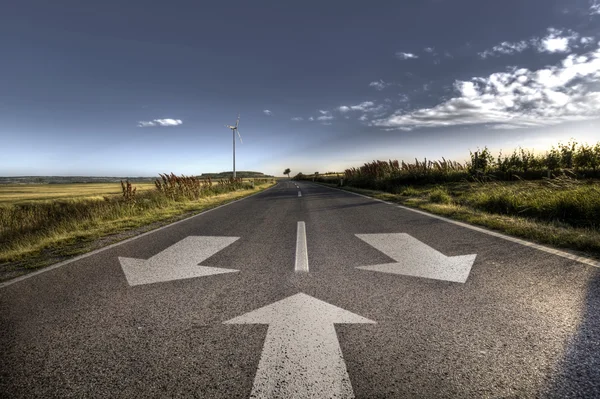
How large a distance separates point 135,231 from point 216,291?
15.6 ft

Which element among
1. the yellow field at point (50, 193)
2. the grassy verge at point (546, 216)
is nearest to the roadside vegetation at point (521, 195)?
the grassy verge at point (546, 216)

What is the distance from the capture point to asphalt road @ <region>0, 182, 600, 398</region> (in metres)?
1.58

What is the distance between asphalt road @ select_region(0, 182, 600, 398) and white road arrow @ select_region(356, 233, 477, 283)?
0.13 m

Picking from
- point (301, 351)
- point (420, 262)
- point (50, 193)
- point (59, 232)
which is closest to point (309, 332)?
point (301, 351)

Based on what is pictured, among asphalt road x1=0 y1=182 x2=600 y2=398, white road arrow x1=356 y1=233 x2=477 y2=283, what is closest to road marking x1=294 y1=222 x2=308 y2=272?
asphalt road x1=0 y1=182 x2=600 y2=398

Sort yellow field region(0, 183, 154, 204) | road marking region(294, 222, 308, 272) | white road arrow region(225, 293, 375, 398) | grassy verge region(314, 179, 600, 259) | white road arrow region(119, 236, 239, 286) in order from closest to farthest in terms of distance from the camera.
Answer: white road arrow region(225, 293, 375, 398) → white road arrow region(119, 236, 239, 286) → road marking region(294, 222, 308, 272) → grassy verge region(314, 179, 600, 259) → yellow field region(0, 183, 154, 204)

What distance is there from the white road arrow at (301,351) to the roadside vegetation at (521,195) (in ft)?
13.5

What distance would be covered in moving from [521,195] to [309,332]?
9005 mm

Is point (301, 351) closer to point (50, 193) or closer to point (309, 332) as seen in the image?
point (309, 332)

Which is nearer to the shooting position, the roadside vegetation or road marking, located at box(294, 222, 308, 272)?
road marking, located at box(294, 222, 308, 272)

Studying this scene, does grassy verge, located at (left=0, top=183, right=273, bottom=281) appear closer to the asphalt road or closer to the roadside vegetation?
the asphalt road

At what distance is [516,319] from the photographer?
7.27 ft

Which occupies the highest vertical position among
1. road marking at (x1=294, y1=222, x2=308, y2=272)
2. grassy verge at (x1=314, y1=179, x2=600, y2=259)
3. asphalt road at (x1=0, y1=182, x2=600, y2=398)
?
grassy verge at (x1=314, y1=179, x2=600, y2=259)

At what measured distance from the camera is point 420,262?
3707mm
